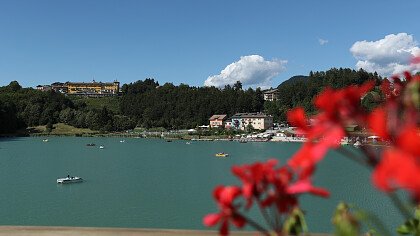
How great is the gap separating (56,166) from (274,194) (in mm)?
40768

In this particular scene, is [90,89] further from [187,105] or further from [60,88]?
[187,105]

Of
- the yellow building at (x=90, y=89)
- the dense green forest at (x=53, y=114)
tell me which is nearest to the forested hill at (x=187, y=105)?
the dense green forest at (x=53, y=114)

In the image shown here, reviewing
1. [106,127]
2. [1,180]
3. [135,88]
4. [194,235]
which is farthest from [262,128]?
[194,235]

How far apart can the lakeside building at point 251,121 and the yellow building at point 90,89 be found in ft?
183

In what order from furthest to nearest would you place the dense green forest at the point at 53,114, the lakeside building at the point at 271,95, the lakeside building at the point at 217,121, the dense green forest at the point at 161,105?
the lakeside building at the point at 271,95 < the lakeside building at the point at 217,121 < the dense green forest at the point at 161,105 < the dense green forest at the point at 53,114

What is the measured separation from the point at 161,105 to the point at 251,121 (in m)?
27.6

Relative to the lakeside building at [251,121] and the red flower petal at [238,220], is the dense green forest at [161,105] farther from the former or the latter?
the red flower petal at [238,220]

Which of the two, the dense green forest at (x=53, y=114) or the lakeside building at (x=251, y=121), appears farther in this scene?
the dense green forest at (x=53, y=114)

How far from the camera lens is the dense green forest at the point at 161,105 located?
352ft

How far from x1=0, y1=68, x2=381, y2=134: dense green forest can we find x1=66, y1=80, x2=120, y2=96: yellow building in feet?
50.8

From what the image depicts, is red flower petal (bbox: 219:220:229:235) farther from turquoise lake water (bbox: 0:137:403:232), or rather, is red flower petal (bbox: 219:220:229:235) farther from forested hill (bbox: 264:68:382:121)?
forested hill (bbox: 264:68:382:121)

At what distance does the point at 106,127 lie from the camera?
106375 millimetres

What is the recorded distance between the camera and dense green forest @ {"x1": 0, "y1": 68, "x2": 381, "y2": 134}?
107188 mm

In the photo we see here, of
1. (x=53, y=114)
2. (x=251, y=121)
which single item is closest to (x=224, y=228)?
(x=251, y=121)
